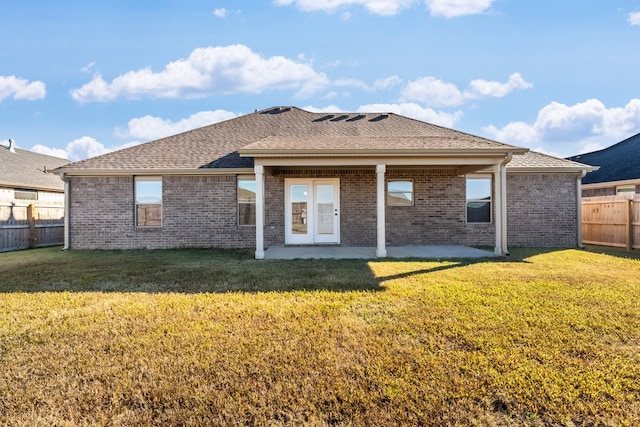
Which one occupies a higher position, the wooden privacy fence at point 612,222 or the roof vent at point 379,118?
the roof vent at point 379,118

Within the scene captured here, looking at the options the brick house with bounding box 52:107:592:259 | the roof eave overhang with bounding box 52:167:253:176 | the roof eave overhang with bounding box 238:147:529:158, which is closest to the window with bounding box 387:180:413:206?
the brick house with bounding box 52:107:592:259

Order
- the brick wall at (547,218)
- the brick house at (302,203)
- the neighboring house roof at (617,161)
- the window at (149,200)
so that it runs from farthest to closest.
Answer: the neighboring house roof at (617,161) < the brick wall at (547,218) < the window at (149,200) < the brick house at (302,203)

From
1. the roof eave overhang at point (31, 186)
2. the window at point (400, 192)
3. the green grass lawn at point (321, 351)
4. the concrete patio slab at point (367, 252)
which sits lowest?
the green grass lawn at point (321, 351)

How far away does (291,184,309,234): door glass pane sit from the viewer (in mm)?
11578

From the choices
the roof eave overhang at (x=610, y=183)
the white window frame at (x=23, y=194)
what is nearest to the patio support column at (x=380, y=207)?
the roof eave overhang at (x=610, y=183)

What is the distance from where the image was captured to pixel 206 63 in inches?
613

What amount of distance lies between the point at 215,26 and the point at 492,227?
11.7 metres

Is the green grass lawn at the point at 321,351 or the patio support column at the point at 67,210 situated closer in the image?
the green grass lawn at the point at 321,351

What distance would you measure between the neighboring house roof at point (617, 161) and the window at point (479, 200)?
7.71 meters

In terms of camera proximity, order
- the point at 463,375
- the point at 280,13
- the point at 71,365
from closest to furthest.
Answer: the point at 463,375, the point at 71,365, the point at 280,13

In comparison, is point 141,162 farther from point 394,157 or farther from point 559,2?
point 559,2

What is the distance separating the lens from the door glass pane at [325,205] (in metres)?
11.6

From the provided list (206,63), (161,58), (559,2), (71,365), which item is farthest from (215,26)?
(71,365)

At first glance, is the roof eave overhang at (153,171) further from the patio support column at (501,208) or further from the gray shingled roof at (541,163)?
the gray shingled roof at (541,163)
